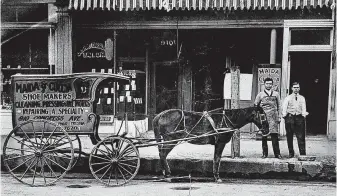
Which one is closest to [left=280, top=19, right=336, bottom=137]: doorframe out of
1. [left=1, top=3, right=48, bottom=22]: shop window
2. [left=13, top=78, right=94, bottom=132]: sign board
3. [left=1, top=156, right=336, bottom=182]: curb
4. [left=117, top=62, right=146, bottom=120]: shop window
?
[left=1, top=156, right=336, bottom=182]: curb

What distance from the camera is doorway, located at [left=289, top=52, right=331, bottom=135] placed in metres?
15.0

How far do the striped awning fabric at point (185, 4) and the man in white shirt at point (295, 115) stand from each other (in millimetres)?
3136

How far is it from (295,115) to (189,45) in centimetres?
473

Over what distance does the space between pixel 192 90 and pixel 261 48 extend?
2371 mm

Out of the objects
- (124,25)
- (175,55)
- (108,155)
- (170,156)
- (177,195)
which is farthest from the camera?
(175,55)

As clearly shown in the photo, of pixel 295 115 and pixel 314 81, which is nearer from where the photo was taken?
pixel 295 115

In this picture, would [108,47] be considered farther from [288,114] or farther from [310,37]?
[288,114]

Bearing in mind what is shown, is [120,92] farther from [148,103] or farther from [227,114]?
[227,114]

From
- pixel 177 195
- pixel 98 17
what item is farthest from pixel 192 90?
pixel 177 195

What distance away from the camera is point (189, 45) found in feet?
45.1

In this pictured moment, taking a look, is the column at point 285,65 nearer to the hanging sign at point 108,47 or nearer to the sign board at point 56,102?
the hanging sign at point 108,47

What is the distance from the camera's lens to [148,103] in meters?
14.3

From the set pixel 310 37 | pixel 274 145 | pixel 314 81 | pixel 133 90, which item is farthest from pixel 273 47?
pixel 133 90

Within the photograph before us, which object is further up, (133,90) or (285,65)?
(285,65)
